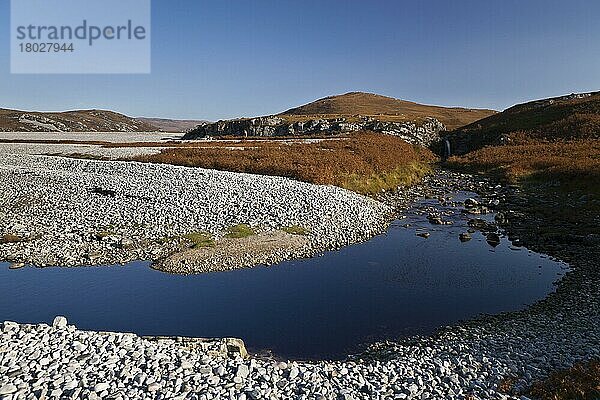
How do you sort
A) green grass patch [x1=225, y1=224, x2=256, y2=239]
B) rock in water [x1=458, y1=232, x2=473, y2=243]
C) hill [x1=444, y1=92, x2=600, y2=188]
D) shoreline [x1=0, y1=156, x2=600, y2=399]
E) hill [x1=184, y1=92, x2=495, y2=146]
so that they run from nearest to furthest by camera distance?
shoreline [x1=0, y1=156, x2=600, y2=399] < green grass patch [x1=225, y1=224, x2=256, y2=239] < rock in water [x1=458, y1=232, x2=473, y2=243] < hill [x1=444, y1=92, x2=600, y2=188] < hill [x1=184, y1=92, x2=495, y2=146]

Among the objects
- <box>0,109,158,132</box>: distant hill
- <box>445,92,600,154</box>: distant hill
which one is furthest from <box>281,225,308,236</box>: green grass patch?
<box>0,109,158,132</box>: distant hill

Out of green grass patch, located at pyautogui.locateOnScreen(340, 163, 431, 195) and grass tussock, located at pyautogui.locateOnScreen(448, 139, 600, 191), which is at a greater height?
grass tussock, located at pyautogui.locateOnScreen(448, 139, 600, 191)

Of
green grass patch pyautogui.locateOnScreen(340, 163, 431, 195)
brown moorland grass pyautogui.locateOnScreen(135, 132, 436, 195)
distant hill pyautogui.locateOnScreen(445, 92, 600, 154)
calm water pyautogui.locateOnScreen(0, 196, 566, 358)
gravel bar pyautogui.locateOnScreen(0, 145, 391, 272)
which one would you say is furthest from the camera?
distant hill pyautogui.locateOnScreen(445, 92, 600, 154)

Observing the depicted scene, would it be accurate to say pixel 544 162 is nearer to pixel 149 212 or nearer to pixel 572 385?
pixel 149 212

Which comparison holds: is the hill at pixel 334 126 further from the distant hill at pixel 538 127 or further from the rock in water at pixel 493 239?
the rock in water at pixel 493 239

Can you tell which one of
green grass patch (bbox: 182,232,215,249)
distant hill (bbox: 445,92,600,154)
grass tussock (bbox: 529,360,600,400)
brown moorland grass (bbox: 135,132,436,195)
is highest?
distant hill (bbox: 445,92,600,154)

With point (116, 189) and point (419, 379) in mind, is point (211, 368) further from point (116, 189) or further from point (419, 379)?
point (116, 189)

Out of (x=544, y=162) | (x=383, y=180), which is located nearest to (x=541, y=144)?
(x=544, y=162)

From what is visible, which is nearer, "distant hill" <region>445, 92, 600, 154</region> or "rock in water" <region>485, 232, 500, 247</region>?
"rock in water" <region>485, 232, 500, 247</region>

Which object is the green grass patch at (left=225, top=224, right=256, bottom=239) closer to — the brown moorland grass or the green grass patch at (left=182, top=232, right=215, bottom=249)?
the green grass patch at (left=182, top=232, right=215, bottom=249)
